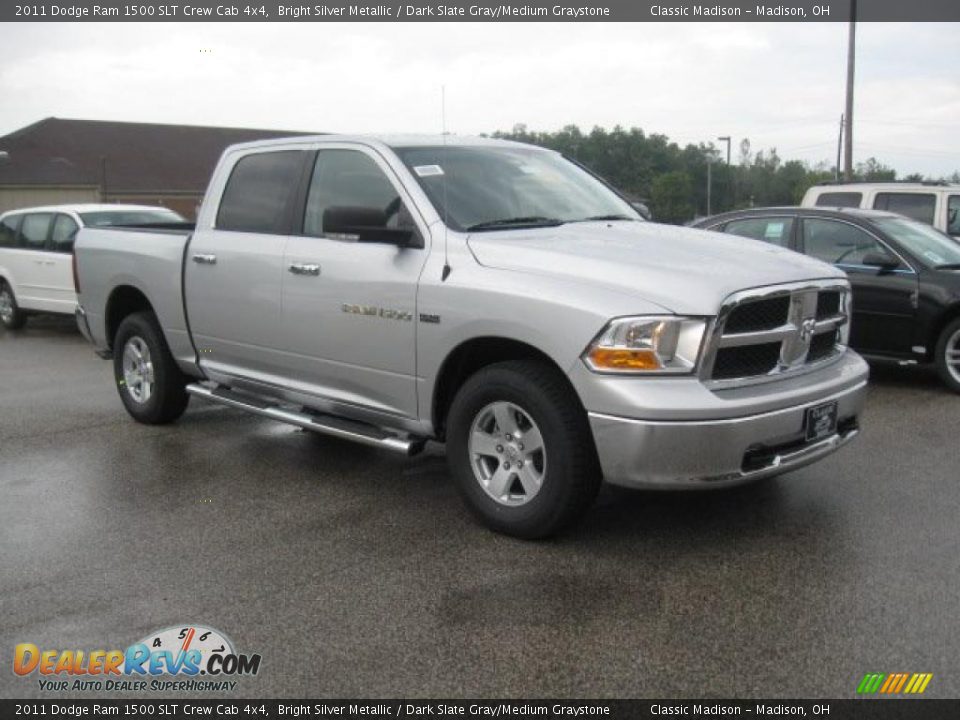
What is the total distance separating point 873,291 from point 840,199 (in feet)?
14.6

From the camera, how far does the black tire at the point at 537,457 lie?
4297 millimetres

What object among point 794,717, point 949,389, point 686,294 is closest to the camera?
point 794,717

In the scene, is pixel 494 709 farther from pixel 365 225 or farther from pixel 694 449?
pixel 365 225

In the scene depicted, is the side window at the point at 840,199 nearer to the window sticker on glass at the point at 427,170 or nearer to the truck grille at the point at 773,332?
the truck grille at the point at 773,332

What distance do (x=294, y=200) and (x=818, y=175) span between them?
41222mm

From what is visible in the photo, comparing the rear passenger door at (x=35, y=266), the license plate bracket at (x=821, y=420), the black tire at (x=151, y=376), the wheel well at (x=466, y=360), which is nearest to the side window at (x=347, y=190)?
the wheel well at (x=466, y=360)

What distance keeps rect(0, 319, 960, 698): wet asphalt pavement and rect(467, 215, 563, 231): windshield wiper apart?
1502mm

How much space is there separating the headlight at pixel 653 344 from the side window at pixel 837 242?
5.31 meters

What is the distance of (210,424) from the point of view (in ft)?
24.1

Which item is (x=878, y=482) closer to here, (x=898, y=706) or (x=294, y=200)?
(x=898, y=706)

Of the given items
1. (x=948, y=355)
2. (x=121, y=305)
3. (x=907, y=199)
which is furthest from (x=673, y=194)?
(x=121, y=305)

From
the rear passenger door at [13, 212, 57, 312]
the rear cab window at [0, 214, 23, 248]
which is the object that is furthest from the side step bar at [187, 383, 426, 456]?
the rear cab window at [0, 214, 23, 248]

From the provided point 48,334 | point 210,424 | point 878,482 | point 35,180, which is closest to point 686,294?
point 878,482

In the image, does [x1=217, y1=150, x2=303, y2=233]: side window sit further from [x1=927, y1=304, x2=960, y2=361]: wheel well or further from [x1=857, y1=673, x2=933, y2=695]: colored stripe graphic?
[x1=927, y1=304, x2=960, y2=361]: wheel well
